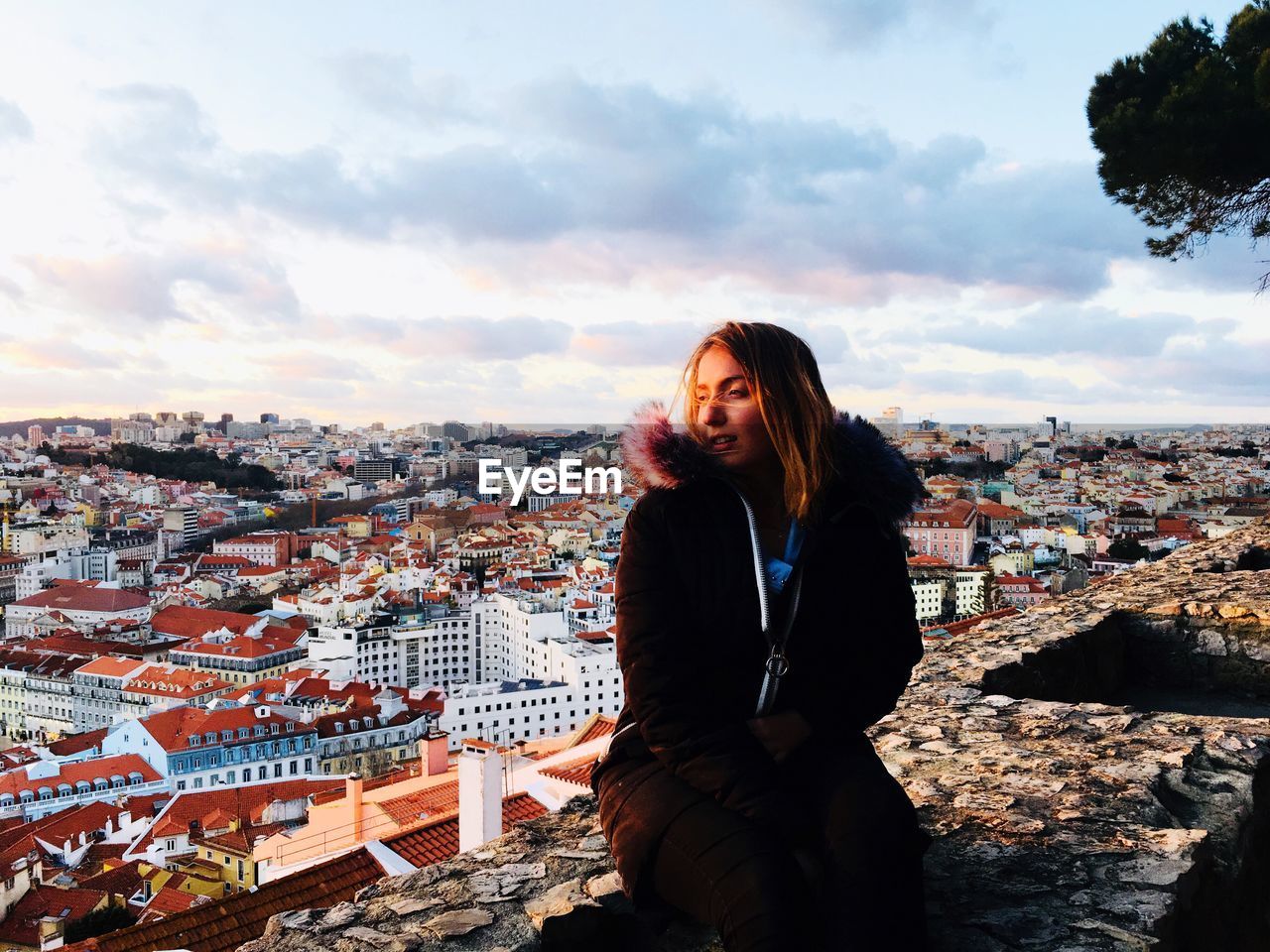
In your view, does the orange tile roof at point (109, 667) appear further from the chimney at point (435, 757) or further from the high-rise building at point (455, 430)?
the high-rise building at point (455, 430)

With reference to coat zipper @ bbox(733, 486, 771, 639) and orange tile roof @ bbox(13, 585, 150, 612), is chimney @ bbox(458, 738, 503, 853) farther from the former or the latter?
orange tile roof @ bbox(13, 585, 150, 612)

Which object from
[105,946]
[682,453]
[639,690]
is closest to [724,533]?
[682,453]

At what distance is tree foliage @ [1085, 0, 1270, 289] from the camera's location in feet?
18.8

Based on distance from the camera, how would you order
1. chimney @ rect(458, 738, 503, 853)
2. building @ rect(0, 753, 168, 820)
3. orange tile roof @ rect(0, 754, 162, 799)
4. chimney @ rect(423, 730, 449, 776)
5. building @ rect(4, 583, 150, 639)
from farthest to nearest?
building @ rect(4, 583, 150, 639) < orange tile roof @ rect(0, 754, 162, 799) < building @ rect(0, 753, 168, 820) < chimney @ rect(423, 730, 449, 776) < chimney @ rect(458, 738, 503, 853)

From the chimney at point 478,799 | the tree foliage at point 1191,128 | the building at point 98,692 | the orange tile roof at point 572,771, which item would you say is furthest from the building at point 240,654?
the tree foliage at point 1191,128

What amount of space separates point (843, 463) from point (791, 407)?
11 centimetres

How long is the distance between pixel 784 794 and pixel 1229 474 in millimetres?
69042

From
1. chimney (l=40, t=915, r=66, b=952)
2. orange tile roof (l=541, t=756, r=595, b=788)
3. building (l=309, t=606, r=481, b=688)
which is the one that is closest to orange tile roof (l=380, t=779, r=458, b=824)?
orange tile roof (l=541, t=756, r=595, b=788)

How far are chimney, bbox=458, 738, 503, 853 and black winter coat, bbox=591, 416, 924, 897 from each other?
4036 mm

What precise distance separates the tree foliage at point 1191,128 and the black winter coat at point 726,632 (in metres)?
5.61

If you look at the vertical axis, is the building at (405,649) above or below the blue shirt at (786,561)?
below

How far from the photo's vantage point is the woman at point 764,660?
1.16 meters

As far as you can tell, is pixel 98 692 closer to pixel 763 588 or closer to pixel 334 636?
pixel 334 636

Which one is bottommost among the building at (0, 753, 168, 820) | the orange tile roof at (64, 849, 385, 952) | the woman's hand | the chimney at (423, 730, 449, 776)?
the building at (0, 753, 168, 820)
